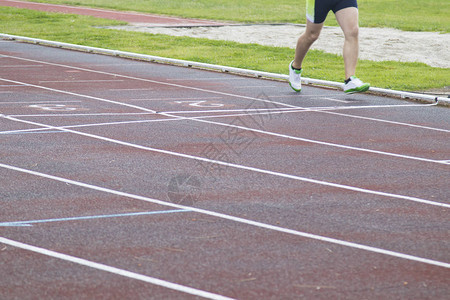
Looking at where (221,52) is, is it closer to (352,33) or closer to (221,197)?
(352,33)

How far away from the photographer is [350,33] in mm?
10945

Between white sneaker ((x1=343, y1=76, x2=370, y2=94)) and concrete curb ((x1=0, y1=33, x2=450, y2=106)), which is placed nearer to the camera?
white sneaker ((x1=343, y1=76, x2=370, y2=94))

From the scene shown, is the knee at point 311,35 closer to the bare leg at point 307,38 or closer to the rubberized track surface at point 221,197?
the bare leg at point 307,38

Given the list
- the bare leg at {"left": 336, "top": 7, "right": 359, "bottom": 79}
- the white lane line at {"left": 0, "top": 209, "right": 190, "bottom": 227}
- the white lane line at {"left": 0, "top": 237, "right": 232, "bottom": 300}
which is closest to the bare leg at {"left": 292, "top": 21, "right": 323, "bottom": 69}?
the bare leg at {"left": 336, "top": 7, "right": 359, "bottom": 79}

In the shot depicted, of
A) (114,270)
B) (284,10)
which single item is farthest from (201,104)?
(284,10)

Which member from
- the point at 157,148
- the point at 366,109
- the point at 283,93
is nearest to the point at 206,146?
the point at 157,148

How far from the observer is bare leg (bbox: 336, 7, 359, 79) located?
35.8 feet

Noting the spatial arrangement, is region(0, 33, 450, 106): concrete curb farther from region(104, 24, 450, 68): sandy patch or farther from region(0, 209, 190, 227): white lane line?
region(0, 209, 190, 227): white lane line

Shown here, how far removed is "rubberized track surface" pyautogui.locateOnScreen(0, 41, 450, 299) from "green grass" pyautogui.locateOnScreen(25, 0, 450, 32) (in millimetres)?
16877

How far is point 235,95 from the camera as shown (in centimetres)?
1159

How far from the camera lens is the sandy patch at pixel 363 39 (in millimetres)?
17964

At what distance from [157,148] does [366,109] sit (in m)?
3.73

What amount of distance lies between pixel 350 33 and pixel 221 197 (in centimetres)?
533

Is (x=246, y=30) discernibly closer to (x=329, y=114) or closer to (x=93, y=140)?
(x=329, y=114)
